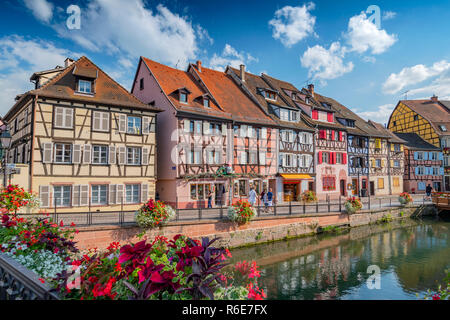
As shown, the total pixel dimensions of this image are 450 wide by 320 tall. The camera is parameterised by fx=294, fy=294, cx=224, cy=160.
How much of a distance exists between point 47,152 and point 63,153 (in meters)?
0.86

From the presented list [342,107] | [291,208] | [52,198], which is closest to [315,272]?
[291,208]

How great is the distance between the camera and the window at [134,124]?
20.6 m

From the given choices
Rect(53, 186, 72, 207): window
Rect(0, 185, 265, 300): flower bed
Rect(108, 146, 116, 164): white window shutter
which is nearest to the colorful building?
Rect(108, 146, 116, 164): white window shutter

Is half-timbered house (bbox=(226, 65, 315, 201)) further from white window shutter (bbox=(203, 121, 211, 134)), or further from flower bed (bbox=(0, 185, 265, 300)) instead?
flower bed (bbox=(0, 185, 265, 300))

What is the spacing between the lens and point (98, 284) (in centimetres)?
240

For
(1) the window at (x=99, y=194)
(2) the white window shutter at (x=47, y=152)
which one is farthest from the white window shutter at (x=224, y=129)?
(2) the white window shutter at (x=47, y=152)

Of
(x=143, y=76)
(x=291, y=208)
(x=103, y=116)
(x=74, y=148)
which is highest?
(x=143, y=76)

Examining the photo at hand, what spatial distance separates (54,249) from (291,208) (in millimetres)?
16515

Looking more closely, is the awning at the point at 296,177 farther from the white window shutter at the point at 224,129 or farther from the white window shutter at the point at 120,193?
the white window shutter at the point at 120,193

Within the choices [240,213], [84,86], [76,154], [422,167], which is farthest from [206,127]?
[422,167]

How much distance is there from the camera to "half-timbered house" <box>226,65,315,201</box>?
94.0ft

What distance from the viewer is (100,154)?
1948cm

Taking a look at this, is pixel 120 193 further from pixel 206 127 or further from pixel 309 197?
pixel 309 197
